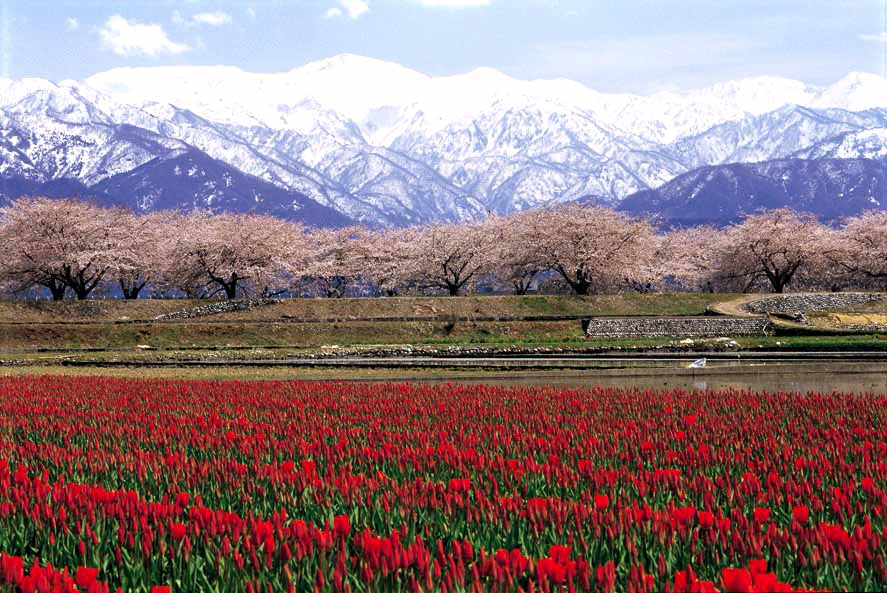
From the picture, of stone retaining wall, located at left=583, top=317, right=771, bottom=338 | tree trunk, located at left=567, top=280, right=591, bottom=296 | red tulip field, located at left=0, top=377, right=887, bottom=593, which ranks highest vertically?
tree trunk, located at left=567, top=280, right=591, bottom=296

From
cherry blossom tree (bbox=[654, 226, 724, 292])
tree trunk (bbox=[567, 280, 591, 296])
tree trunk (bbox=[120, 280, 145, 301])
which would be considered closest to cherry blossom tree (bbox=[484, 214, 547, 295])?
tree trunk (bbox=[567, 280, 591, 296])

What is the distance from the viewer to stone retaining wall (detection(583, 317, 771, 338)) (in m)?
46.2

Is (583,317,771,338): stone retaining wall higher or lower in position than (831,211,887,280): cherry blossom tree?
lower

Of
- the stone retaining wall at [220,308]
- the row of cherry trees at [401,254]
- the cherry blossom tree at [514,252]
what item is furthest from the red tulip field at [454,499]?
the cherry blossom tree at [514,252]

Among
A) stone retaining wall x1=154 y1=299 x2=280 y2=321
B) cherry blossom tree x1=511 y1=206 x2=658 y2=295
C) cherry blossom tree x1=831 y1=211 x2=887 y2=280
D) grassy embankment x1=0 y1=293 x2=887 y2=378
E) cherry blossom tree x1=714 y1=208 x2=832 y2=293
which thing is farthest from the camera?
cherry blossom tree x1=831 y1=211 x2=887 y2=280

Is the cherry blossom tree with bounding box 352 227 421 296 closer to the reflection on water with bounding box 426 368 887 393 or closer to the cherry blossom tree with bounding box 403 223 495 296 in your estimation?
the cherry blossom tree with bounding box 403 223 495 296

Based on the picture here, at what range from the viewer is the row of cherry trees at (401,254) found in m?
70.4

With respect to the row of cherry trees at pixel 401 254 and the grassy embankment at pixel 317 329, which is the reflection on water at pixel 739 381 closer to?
the grassy embankment at pixel 317 329

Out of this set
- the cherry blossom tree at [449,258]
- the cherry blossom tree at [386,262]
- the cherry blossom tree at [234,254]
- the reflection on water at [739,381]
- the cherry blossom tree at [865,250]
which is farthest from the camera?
the cherry blossom tree at [386,262]

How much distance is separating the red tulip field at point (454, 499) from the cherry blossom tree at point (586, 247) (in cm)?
5661

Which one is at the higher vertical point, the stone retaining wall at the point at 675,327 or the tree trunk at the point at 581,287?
the tree trunk at the point at 581,287

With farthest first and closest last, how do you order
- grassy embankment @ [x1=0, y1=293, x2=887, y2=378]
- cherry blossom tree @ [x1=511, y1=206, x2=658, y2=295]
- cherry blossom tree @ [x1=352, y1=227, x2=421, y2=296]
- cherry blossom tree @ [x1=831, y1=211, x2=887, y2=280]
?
1. cherry blossom tree @ [x1=352, y1=227, x2=421, y2=296]
2. cherry blossom tree @ [x1=831, y1=211, x2=887, y2=280]
3. cherry blossom tree @ [x1=511, y1=206, x2=658, y2=295]
4. grassy embankment @ [x1=0, y1=293, x2=887, y2=378]

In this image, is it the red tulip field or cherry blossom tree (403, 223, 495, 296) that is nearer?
the red tulip field

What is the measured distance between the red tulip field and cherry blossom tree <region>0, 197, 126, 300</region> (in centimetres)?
5606
